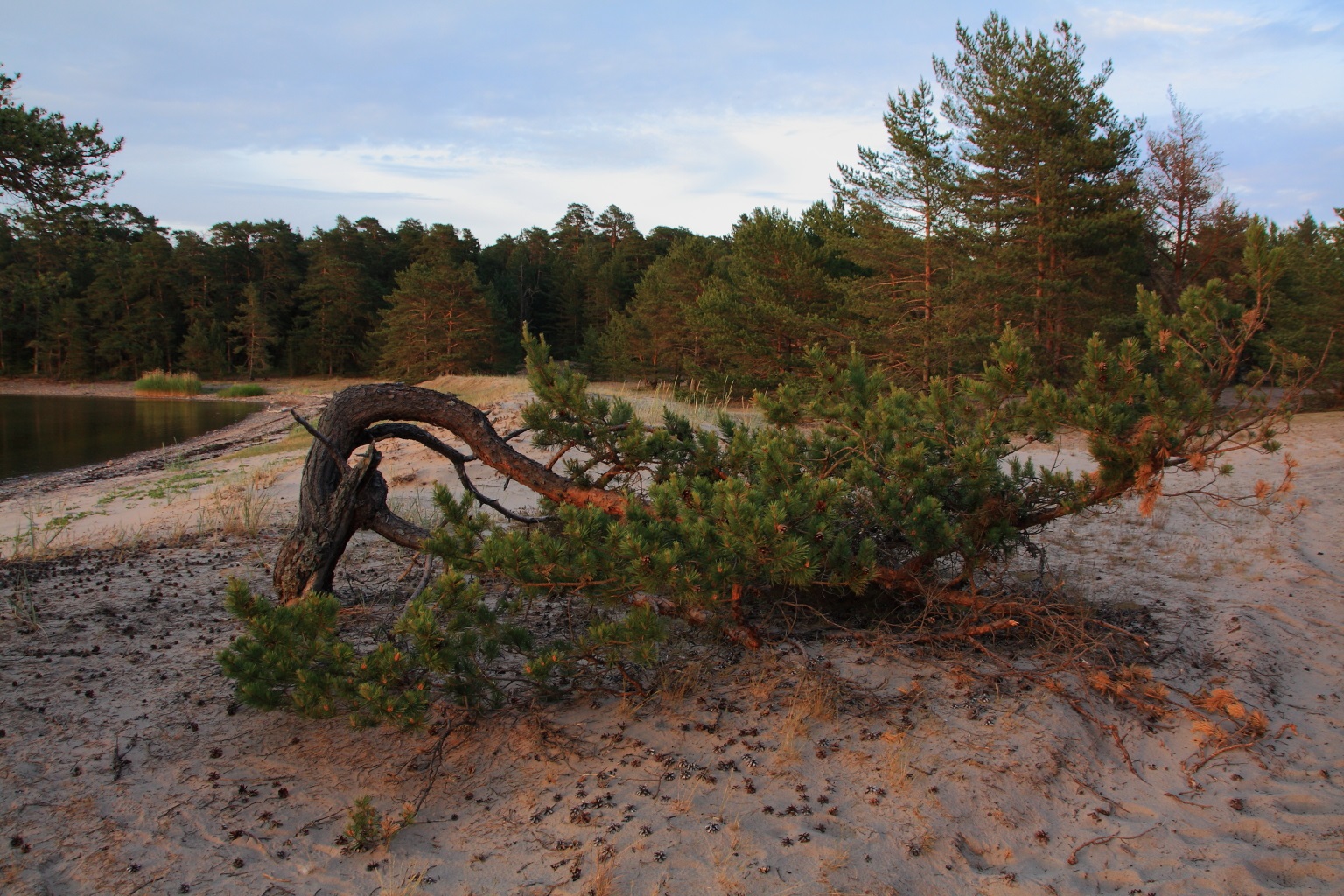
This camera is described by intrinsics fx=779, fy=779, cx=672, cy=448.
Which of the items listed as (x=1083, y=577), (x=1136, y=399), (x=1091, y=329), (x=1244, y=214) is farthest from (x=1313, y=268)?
(x=1136, y=399)

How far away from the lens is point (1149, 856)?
262 centimetres

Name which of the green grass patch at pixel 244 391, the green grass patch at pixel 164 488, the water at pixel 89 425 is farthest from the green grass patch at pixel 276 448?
the green grass patch at pixel 244 391

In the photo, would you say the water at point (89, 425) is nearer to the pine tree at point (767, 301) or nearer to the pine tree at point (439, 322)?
the pine tree at point (439, 322)

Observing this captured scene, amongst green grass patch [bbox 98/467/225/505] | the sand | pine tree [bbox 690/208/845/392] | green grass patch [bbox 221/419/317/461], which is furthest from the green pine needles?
pine tree [bbox 690/208/845/392]

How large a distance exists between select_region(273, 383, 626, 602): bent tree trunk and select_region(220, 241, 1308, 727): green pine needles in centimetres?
19

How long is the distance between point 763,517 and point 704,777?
3.38 feet

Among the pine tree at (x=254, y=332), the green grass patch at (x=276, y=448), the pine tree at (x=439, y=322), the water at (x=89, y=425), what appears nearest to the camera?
the green grass patch at (x=276, y=448)

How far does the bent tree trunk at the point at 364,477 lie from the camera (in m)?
4.14

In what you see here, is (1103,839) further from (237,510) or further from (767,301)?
(767,301)

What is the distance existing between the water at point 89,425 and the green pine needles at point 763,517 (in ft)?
54.4

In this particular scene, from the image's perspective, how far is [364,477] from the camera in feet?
13.6

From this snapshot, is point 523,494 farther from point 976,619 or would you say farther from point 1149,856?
point 1149,856

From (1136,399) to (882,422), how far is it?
1232 millimetres

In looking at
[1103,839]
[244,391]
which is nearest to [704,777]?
[1103,839]
